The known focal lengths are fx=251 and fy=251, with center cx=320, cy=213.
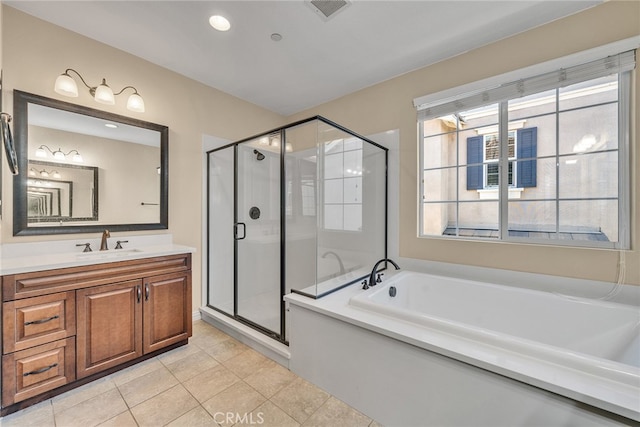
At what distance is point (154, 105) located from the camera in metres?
2.44

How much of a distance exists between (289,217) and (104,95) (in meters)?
1.78

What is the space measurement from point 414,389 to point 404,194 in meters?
1.76

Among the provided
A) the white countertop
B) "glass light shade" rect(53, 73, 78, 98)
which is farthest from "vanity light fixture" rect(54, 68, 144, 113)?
the white countertop

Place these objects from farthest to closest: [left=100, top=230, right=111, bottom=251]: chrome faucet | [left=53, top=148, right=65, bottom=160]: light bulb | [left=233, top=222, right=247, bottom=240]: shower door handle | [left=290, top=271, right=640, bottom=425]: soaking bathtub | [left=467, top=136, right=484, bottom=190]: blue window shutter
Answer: [left=233, top=222, right=247, bottom=240]: shower door handle → [left=467, top=136, right=484, bottom=190]: blue window shutter → [left=100, top=230, right=111, bottom=251]: chrome faucet → [left=53, top=148, right=65, bottom=160]: light bulb → [left=290, top=271, right=640, bottom=425]: soaking bathtub

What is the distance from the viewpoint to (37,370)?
1.49m

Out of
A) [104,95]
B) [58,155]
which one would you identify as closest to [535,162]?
[104,95]

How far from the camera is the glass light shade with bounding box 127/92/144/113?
2.18 metres

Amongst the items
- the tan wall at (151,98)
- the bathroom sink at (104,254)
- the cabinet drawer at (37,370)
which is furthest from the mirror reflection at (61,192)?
the cabinet drawer at (37,370)

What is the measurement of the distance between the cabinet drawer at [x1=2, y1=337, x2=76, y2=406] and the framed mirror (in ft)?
2.80

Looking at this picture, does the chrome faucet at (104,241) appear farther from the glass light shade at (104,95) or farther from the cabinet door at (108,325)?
the glass light shade at (104,95)

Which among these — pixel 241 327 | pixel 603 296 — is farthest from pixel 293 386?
pixel 603 296

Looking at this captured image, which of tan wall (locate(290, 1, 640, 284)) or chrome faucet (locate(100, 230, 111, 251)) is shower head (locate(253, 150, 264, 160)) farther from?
chrome faucet (locate(100, 230, 111, 251))

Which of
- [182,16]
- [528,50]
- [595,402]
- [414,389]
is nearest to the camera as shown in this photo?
[595,402]

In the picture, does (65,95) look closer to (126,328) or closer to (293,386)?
(126,328)
